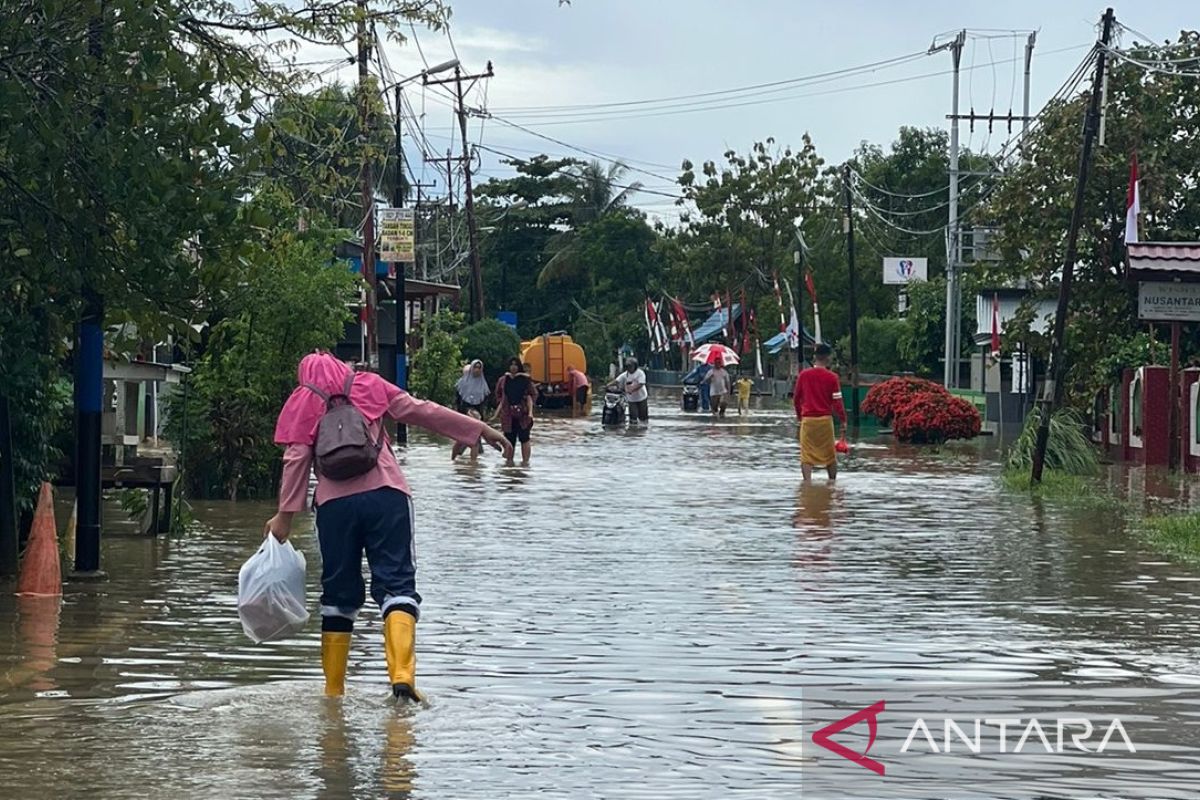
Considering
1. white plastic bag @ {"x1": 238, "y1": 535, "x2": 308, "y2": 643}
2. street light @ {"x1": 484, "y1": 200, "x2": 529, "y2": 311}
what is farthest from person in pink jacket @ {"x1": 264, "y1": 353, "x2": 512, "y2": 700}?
street light @ {"x1": 484, "y1": 200, "x2": 529, "y2": 311}

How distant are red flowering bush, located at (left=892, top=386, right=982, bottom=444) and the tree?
6.35ft

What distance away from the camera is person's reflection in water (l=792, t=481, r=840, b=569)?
51.2 ft

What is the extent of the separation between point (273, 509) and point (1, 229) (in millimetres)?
8261

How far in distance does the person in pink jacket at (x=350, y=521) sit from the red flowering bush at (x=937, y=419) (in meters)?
27.7

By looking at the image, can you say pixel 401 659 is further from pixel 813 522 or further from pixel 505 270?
pixel 505 270

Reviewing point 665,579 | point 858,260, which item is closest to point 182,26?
point 665,579

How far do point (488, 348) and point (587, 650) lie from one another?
140 feet

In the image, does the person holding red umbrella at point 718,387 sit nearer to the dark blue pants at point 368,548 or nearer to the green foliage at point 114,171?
the green foliage at point 114,171

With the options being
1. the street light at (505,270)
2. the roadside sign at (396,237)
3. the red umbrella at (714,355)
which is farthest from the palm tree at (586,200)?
the roadside sign at (396,237)

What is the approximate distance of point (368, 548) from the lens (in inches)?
355

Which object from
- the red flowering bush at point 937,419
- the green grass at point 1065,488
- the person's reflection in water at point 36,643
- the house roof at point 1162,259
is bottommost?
the person's reflection in water at point 36,643

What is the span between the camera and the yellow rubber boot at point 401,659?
867 centimetres

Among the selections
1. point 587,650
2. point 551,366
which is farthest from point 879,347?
point 587,650

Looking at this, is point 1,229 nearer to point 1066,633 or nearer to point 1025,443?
point 1066,633
